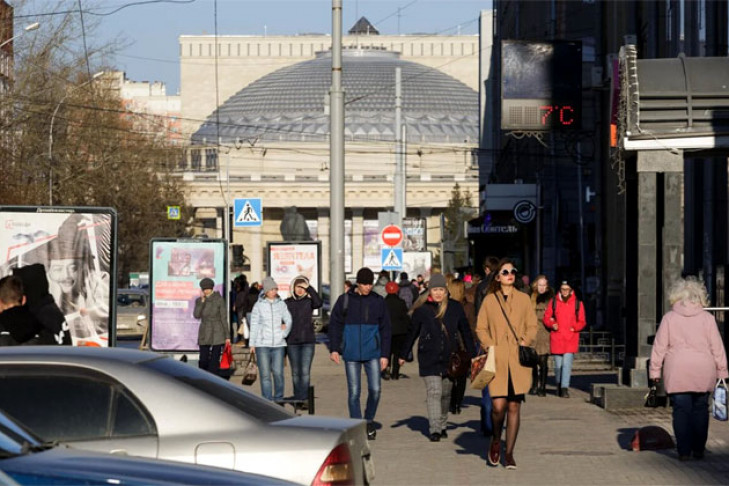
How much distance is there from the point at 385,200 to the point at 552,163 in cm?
10165

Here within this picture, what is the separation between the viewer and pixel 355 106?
171 meters

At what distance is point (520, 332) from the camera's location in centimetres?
1354

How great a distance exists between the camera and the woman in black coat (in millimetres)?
15633

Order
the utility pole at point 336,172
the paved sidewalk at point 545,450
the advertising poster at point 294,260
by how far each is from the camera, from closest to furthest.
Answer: the paved sidewalk at point 545,450
the utility pole at point 336,172
the advertising poster at point 294,260

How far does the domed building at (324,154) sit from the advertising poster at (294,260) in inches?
3924

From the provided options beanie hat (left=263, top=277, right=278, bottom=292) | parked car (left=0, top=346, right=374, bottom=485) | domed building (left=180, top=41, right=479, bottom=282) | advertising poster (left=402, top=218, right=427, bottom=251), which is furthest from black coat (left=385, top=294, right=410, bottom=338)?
domed building (left=180, top=41, right=479, bottom=282)

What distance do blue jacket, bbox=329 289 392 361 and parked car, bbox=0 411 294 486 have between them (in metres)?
9.73

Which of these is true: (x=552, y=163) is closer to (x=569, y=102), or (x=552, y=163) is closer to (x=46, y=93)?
(x=569, y=102)

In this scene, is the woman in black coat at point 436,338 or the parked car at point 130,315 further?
the parked car at point 130,315

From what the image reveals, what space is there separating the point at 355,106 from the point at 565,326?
149 meters

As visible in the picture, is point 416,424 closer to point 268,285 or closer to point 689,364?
point 268,285

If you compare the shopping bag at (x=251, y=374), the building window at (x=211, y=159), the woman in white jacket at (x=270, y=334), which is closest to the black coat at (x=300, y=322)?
the woman in white jacket at (x=270, y=334)

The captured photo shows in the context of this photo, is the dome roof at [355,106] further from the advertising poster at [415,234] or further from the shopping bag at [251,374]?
the shopping bag at [251,374]

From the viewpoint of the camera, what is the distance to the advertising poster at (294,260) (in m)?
38.7
